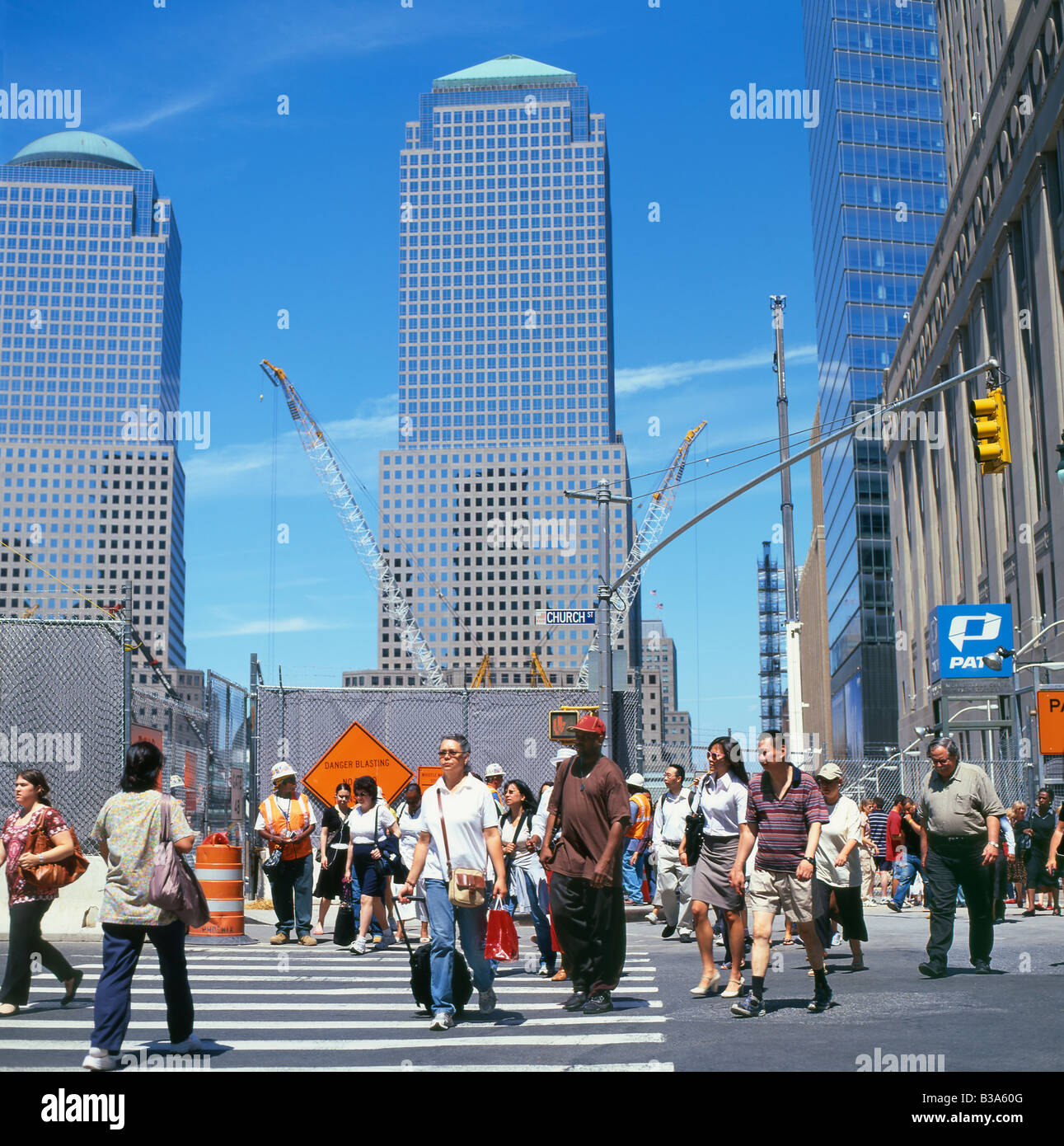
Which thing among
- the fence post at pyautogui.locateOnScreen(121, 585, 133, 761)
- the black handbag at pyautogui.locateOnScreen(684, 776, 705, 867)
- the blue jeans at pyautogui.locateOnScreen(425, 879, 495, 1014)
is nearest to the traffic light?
the black handbag at pyautogui.locateOnScreen(684, 776, 705, 867)

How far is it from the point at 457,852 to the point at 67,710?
8903 millimetres

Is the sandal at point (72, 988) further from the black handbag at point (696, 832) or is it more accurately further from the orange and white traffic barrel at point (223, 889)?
the orange and white traffic barrel at point (223, 889)

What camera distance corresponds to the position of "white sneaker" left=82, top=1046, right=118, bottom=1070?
679 cm

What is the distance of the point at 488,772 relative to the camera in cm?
1445

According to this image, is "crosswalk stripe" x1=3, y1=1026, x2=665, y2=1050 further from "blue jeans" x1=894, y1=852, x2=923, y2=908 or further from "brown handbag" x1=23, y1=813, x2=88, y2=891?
"blue jeans" x1=894, y1=852, x2=923, y2=908

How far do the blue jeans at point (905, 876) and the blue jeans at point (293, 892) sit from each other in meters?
9.90

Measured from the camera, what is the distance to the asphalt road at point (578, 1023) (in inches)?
279

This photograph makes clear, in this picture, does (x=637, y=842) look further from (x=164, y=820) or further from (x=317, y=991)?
(x=164, y=820)

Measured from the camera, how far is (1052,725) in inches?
758

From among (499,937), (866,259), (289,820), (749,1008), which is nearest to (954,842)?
(749,1008)

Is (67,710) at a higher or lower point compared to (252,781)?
higher

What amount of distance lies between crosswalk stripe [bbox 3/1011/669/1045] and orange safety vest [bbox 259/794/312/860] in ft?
17.3

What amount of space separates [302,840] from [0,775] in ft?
13.3
